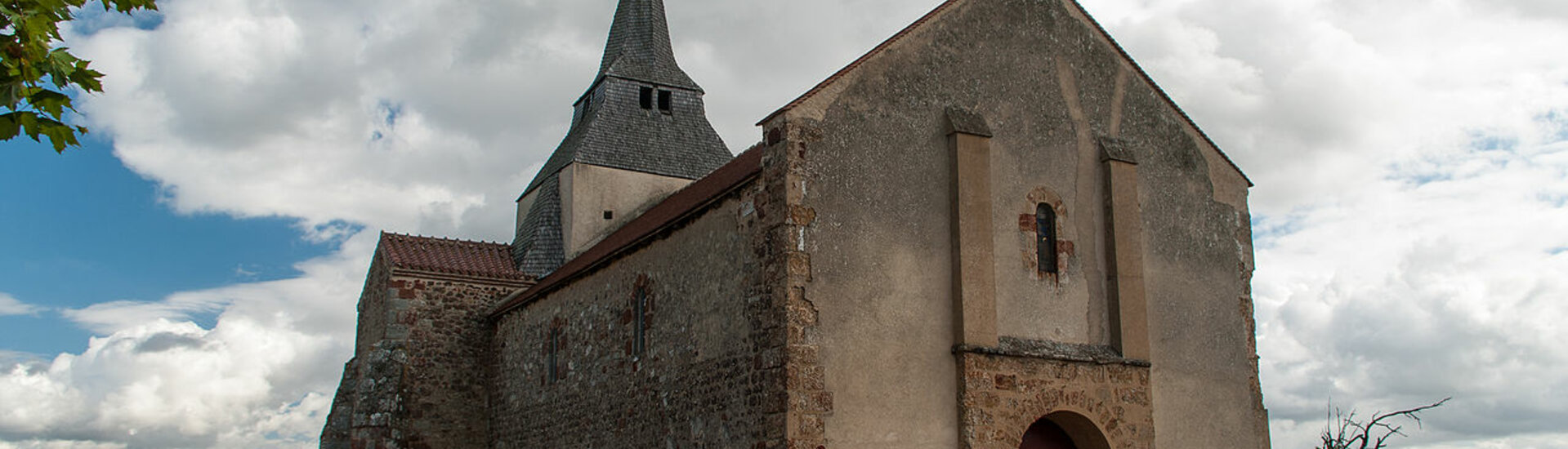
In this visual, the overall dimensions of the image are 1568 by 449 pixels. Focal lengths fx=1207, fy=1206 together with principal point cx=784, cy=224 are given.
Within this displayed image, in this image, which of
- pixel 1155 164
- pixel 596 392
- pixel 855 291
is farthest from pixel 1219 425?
pixel 596 392

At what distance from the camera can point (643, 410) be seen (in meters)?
15.5

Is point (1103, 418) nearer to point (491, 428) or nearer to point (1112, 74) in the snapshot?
point (1112, 74)

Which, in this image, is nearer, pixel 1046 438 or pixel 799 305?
pixel 799 305

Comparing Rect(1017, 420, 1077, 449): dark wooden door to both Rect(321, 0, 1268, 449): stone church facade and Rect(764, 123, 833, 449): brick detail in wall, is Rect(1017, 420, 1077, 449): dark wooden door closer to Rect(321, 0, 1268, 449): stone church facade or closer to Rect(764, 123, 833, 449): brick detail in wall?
Rect(321, 0, 1268, 449): stone church facade

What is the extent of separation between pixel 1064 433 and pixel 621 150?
43.6 ft

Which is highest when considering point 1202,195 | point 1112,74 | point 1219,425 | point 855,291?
point 1112,74

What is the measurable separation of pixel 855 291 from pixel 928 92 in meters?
2.67

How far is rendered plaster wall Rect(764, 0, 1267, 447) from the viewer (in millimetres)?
12703

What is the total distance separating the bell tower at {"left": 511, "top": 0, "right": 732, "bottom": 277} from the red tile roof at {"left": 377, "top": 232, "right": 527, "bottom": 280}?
18.0 inches

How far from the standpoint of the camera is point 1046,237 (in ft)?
47.1

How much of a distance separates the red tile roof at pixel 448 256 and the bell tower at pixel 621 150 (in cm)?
46

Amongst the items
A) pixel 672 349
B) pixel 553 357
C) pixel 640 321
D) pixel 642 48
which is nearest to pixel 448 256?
pixel 553 357

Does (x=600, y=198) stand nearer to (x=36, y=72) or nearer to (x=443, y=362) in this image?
(x=443, y=362)

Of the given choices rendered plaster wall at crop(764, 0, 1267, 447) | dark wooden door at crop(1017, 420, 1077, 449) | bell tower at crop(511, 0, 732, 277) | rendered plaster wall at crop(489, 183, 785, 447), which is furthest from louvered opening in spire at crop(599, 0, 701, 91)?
dark wooden door at crop(1017, 420, 1077, 449)
